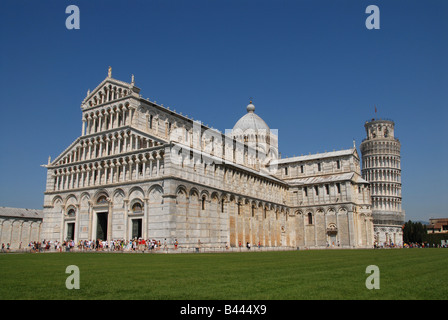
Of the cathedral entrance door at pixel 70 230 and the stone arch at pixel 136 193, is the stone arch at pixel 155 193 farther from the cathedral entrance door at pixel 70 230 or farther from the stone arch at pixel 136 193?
the cathedral entrance door at pixel 70 230

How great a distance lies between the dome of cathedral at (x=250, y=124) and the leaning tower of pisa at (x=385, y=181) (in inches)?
1317

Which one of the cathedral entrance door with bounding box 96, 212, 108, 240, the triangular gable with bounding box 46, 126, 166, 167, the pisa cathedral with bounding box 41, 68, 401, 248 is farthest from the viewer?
the cathedral entrance door with bounding box 96, 212, 108, 240

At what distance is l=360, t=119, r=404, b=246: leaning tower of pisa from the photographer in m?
90.2

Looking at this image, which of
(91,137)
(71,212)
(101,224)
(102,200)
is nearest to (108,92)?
(91,137)

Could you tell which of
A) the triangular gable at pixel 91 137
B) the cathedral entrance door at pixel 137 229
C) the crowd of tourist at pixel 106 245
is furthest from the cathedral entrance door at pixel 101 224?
the triangular gable at pixel 91 137

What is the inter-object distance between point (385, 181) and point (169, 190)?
69.9 meters

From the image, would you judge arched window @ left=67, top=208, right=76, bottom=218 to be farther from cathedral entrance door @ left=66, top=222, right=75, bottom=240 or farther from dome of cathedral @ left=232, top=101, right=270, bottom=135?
dome of cathedral @ left=232, top=101, right=270, bottom=135

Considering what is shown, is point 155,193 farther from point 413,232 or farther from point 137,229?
point 413,232

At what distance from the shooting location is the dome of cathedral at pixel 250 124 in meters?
75.1

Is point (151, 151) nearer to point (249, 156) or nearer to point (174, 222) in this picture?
point (174, 222)

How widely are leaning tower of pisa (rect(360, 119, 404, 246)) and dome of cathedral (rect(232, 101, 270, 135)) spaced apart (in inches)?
1317

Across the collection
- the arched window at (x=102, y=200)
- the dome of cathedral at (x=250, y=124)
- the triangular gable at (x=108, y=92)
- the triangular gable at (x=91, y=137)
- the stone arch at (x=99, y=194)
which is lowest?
the arched window at (x=102, y=200)

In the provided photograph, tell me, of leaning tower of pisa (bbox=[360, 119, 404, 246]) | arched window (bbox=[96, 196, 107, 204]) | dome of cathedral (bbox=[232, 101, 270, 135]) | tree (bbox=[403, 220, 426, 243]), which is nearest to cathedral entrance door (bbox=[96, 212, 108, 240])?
arched window (bbox=[96, 196, 107, 204])

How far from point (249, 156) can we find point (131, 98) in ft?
94.2
